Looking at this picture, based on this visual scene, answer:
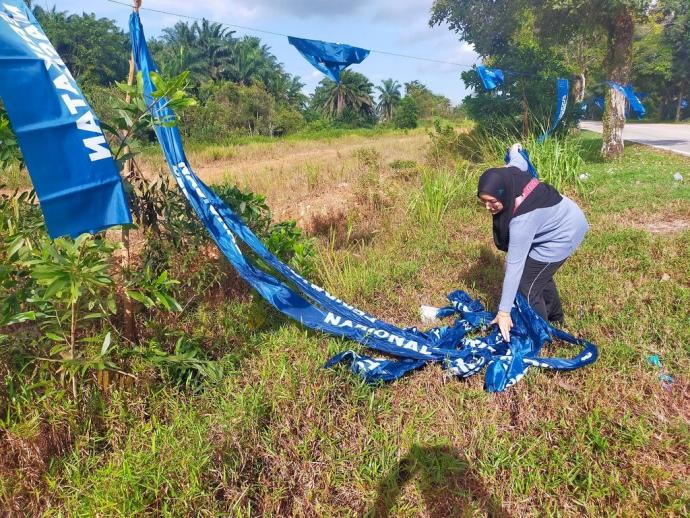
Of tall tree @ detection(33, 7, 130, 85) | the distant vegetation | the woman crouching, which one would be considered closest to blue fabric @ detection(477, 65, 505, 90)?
the woman crouching

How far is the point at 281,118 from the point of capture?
2800 centimetres

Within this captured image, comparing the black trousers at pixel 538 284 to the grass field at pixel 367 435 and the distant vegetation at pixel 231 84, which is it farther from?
the distant vegetation at pixel 231 84

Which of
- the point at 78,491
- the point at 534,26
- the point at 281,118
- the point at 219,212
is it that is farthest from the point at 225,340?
the point at 281,118

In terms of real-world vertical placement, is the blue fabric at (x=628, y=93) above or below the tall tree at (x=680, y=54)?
below

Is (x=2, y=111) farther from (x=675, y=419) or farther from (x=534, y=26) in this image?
(x=534, y=26)

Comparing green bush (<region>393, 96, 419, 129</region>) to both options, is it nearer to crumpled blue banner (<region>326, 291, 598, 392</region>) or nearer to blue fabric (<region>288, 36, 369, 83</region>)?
blue fabric (<region>288, 36, 369, 83</region>)

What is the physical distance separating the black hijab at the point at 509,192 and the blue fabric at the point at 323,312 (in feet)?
2.00

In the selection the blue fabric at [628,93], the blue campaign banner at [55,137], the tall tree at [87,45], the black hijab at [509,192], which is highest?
the tall tree at [87,45]

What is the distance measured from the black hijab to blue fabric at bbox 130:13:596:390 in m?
0.61

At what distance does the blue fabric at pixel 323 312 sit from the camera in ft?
8.25

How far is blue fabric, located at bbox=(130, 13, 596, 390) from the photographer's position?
2.52 meters

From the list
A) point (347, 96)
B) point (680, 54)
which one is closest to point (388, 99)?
point (347, 96)

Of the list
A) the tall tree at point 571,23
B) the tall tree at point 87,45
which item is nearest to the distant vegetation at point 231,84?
the tall tree at point 87,45

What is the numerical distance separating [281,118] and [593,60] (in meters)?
19.4
